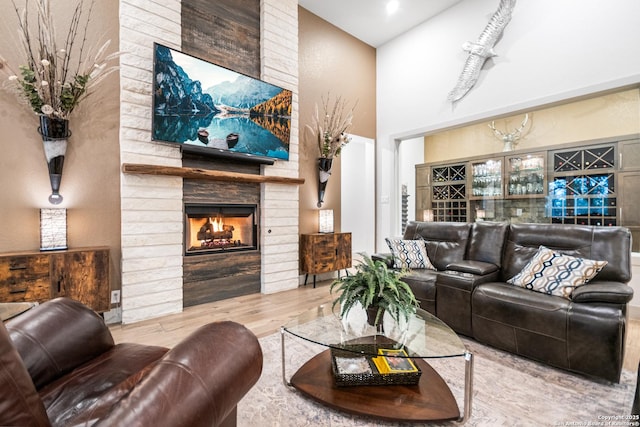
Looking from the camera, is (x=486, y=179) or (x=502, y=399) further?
Result: (x=486, y=179)

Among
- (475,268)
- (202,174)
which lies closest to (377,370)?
(475,268)

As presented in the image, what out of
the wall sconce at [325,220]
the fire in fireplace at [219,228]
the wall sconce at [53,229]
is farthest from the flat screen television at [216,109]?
the wall sconce at [53,229]

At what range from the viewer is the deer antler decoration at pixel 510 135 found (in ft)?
13.4

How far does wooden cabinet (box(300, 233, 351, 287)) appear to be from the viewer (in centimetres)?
418

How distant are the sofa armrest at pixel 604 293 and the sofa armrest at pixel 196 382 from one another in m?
A: 2.12

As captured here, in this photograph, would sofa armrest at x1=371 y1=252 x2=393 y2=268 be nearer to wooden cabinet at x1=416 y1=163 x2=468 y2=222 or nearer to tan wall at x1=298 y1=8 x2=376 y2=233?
tan wall at x1=298 y1=8 x2=376 y2=233

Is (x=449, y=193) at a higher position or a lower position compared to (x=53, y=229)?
higher

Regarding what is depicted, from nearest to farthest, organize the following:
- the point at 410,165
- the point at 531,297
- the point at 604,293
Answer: the point at 604,293 → the point at 531,297 → the point at 410,165

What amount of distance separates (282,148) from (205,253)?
1.64 metres

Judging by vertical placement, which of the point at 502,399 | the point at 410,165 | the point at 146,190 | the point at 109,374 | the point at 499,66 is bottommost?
the point at 502,399

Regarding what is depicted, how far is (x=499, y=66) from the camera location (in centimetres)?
390

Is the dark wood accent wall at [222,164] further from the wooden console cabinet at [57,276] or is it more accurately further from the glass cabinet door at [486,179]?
the glass cabinet door at [486,179]

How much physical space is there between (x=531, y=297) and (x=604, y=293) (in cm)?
39

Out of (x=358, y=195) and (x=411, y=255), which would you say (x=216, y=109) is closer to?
(x=411, y=255)
